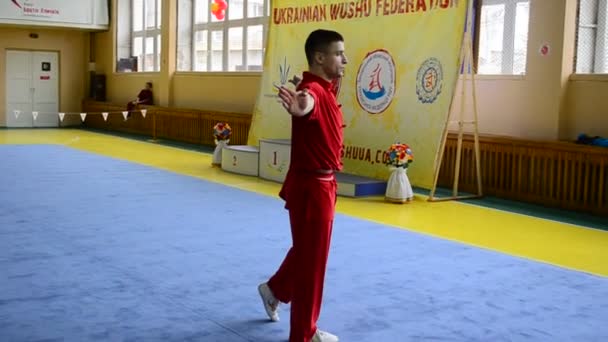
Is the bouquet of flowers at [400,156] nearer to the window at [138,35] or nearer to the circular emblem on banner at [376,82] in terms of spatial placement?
the circular emblem on banner at [376,82]

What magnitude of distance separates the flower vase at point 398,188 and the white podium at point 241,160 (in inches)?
103

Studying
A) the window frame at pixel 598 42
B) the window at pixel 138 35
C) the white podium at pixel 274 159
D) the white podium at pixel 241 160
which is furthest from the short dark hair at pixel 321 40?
the window at pixel 138 35

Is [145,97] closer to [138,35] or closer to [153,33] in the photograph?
[153,33]

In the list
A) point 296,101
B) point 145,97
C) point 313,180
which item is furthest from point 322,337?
point 145,97

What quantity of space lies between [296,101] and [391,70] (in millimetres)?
6503

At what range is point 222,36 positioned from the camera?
15.7m

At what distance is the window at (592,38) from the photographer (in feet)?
27.7

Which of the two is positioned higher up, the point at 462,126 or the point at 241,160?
the point at 462,126

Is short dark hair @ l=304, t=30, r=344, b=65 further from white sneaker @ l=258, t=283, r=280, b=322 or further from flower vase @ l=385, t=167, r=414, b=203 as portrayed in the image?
flower vase @ l=385, t=167, r=414, b=203

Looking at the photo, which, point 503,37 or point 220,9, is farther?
point 220,9

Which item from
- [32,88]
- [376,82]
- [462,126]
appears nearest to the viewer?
[462,126]

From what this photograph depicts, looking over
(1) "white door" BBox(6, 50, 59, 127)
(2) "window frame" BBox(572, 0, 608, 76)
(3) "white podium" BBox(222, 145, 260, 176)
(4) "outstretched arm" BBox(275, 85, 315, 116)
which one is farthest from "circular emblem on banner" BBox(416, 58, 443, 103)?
(1) "white door" BBox(6, 50, 59, 127)

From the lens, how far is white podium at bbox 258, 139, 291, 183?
10055 millimetres

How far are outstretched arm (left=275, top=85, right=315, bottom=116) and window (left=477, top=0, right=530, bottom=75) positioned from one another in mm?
6443
